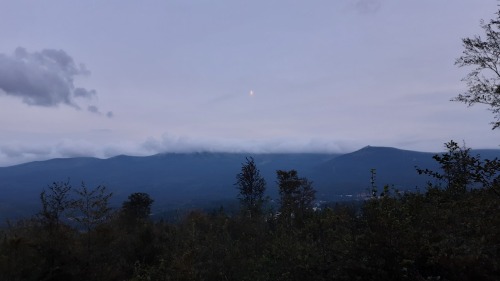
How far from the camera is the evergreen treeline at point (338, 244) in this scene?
6562 mm

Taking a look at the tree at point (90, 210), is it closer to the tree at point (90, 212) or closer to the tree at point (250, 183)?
the tree at point (90, 212)

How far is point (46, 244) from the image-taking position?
13.2 meters

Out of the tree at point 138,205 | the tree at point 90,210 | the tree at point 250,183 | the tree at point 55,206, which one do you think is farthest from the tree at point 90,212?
the tree at point 138,205

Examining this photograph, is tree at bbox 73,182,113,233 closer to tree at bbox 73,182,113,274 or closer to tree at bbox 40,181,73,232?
tree at bbox 73,182,113,274

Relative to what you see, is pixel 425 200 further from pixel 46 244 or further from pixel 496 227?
pixel 46 244

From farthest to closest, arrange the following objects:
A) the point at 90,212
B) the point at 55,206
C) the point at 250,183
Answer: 1. the point at 250,183
2. the point at 55,206
3. the point at 90,212

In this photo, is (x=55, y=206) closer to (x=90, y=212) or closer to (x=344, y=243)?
(x=90, y=212)

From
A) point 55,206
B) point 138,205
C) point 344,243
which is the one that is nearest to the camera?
point 344,243

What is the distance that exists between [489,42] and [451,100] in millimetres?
2688

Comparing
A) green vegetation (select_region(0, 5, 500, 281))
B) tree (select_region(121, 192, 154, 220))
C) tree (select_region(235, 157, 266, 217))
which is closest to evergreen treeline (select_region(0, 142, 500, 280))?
green vegetation (select_region(0, 5, 500, 281))

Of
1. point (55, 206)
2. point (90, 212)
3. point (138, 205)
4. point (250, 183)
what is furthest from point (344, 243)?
point (138, 205)

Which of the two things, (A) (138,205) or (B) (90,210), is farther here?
(A) (138,205)

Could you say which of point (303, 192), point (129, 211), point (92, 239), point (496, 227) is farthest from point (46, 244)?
point (303, 192)

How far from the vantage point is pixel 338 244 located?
8.67 meters
